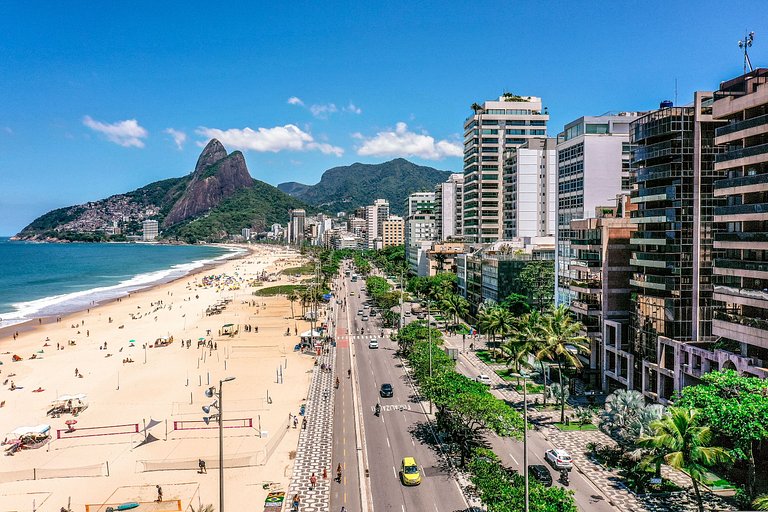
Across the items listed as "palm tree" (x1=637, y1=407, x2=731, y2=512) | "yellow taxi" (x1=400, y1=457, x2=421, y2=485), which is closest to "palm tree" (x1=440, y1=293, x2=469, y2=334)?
"yellow taxi" (x1=400, y1=457, x2=421, y2=485)

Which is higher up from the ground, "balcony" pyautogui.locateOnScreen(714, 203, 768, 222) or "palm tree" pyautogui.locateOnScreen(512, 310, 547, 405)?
"balcony" pyautogui.locateOnScreen(714, 203, 768, 222)

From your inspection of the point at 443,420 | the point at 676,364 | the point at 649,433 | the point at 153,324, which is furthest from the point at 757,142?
the point at 153,324

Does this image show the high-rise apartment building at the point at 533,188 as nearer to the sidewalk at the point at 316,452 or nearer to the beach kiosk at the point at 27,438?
the sidewalk at the point at 316,452

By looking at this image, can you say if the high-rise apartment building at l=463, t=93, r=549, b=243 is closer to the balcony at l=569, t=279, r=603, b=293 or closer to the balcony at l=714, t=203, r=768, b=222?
the balcony at l=569, t=279, r=603, b=293

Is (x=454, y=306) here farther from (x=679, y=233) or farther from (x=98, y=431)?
(x=98, y=431)

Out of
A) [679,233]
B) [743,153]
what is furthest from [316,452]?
[743,153]

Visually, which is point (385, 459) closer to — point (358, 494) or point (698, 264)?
point (358, 494)
